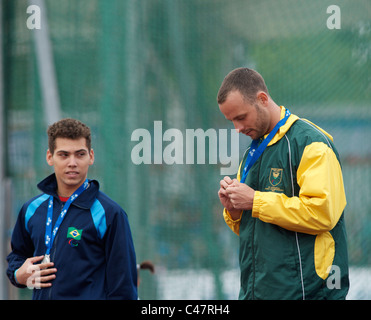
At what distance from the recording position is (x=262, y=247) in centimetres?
255

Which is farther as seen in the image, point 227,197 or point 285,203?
point 227,197

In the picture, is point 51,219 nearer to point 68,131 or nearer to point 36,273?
point 36,273

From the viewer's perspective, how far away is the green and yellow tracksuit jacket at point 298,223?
2418 millimetres

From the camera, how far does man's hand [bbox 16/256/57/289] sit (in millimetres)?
2605

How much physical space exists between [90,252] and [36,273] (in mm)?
266

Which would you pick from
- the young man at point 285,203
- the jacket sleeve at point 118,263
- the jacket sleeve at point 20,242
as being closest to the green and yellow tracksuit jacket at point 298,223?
the young man at point 285,203

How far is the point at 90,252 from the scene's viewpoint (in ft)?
8.69

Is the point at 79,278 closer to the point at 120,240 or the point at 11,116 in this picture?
the point at 120,240

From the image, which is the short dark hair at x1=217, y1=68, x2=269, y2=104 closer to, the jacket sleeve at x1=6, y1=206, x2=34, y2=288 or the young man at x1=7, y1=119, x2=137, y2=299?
the young man at x1=7, y1=119, x2=137, y2=299

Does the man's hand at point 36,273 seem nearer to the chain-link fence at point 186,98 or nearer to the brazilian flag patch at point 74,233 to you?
the brazilian flag patch at point 74,233

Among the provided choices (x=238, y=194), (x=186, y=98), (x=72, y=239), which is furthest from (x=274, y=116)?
(x=186, y=98)

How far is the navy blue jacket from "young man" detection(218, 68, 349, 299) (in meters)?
0.54

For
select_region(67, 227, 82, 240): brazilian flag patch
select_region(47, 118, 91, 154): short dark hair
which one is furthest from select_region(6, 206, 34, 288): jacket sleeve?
select_region(47, 118, 91, 154): short dark hair

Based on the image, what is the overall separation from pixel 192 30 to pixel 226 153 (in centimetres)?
122
